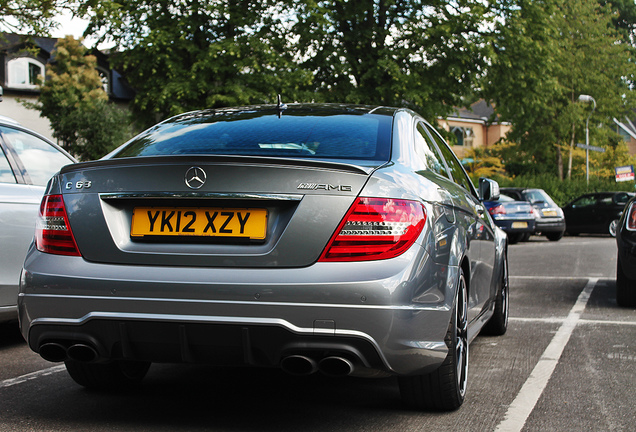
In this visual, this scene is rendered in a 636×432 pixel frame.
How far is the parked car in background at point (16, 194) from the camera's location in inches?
Answer: 221

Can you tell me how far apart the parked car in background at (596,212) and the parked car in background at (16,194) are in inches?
948

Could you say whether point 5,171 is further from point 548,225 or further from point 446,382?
point 548,225

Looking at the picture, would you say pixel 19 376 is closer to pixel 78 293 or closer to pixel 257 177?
pixel 78 293

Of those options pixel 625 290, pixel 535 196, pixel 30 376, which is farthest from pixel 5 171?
pixel 535 196

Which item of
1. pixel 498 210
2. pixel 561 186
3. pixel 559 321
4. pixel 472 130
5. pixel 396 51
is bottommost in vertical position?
pixel 561 186

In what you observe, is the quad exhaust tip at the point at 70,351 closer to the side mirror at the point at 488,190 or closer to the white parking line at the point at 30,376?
the white parking line at the point at 30,376

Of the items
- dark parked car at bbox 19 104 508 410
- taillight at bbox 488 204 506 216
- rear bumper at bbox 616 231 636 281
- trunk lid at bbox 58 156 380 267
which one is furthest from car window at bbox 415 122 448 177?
taillight at bbox 488 204 506 216

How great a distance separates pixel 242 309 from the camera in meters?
3.24

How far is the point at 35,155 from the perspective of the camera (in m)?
6.32

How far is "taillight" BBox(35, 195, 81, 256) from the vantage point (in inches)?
140

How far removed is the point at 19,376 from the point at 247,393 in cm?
146

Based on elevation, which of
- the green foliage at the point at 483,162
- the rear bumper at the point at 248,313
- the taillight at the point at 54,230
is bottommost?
the green foliage at the point at 483,162

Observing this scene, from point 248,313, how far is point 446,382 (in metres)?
1.11

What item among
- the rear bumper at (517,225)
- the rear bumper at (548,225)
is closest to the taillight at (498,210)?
the rear bumper at (517,225)
